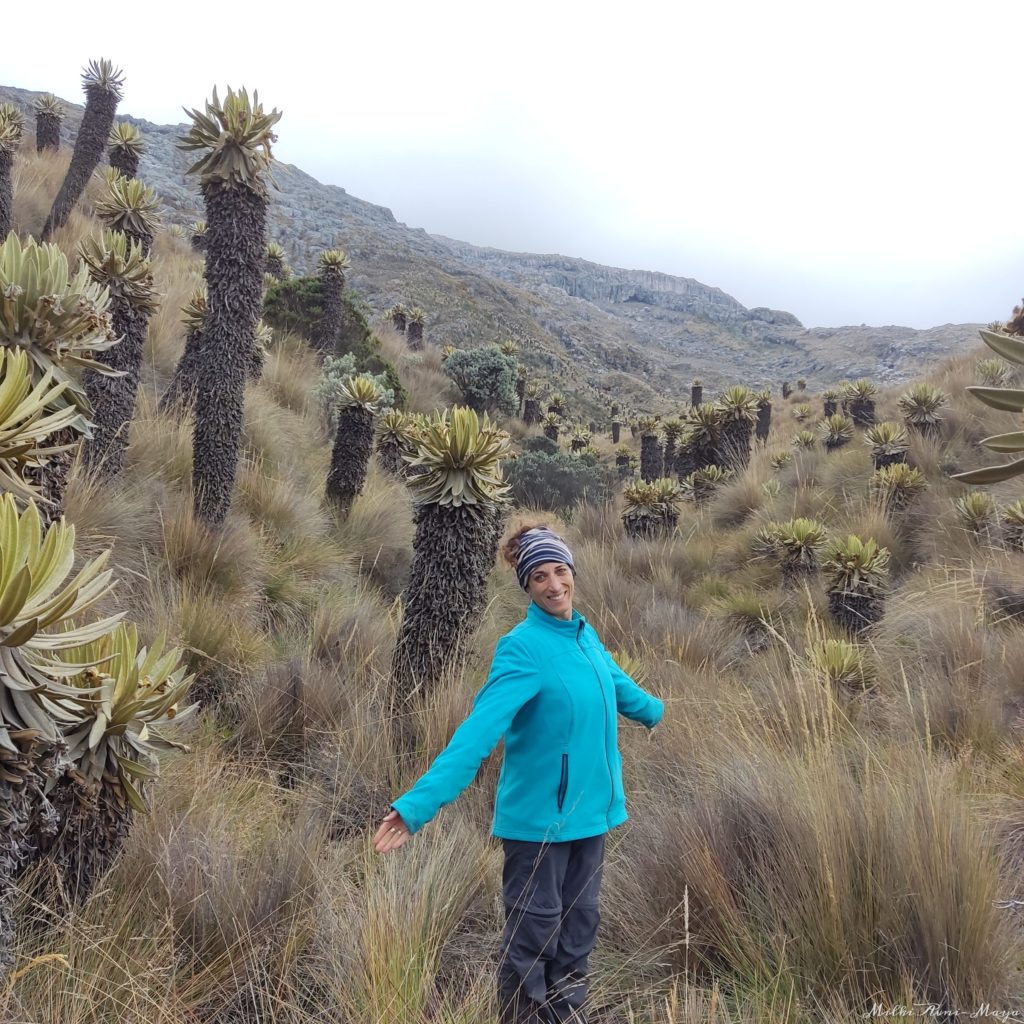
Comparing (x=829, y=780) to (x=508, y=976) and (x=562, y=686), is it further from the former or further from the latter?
(x=508, y=976)

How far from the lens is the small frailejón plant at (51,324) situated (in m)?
3.16

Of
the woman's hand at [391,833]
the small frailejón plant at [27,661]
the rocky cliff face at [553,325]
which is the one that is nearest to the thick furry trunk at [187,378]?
the rocky cliff face at [553,325]

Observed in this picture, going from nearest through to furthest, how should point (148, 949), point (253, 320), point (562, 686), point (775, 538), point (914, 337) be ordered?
point (148, 949), point (562, 686), point (253, 320), point (775, 538), point (914, 337)

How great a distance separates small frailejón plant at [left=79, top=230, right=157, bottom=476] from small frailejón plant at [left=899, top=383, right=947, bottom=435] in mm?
10664

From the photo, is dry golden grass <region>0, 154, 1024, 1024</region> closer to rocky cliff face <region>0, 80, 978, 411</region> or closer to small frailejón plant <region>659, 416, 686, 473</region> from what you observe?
small frailejón plant <region>659, 416, 686, 473</region>

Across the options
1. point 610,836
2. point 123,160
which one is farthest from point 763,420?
point 610,836

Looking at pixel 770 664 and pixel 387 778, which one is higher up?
pixel 770 664

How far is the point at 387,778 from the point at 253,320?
15.3ft

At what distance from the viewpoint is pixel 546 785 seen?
2.48 metres

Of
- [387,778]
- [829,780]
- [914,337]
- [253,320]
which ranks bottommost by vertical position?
[387,778]

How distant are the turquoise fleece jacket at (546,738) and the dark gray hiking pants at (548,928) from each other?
10cm

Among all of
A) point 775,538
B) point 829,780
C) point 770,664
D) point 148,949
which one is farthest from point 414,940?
point 775,538

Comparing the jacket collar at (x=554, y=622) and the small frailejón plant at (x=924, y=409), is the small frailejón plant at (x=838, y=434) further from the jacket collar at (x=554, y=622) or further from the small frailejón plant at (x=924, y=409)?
the jacket collar at (x=554, y=622)

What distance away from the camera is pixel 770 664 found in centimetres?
538
